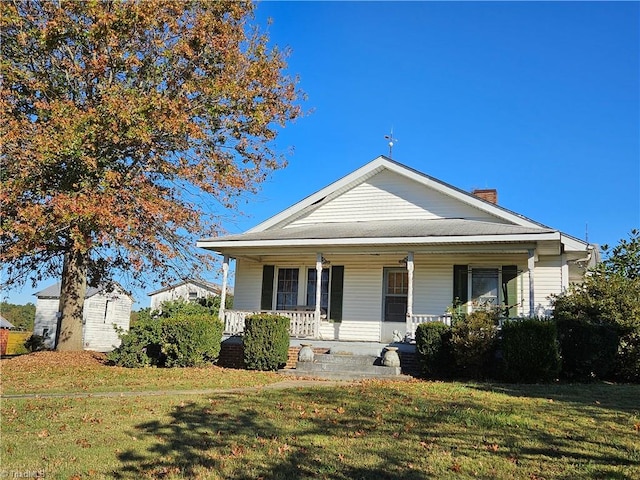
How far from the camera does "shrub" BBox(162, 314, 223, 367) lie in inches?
504

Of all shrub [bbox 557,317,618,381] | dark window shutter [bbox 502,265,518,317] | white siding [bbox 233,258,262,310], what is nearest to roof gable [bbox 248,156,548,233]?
white siding [bbox 233,258,262,310]

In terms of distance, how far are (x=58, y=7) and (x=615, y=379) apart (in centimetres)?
1666

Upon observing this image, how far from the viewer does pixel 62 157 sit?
13.1m

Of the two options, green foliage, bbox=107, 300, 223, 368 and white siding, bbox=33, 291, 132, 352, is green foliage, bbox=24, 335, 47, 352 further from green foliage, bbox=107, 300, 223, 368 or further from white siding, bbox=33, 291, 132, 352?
green foliage, bbox=107, 300, 223, 368

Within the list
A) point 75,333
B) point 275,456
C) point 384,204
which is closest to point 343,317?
point 384,204

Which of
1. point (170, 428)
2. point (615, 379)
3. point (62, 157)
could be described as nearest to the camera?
point (170, 428)

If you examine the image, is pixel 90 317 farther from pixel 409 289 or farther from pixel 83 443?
Result: pixel 83 443

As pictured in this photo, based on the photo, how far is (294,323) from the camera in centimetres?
1548

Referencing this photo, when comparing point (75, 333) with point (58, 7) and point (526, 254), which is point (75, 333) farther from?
point (526, 254)

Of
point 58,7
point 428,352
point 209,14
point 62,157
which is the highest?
point 209,14

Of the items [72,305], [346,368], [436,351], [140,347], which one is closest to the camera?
[436,351]

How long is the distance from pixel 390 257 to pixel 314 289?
284cm

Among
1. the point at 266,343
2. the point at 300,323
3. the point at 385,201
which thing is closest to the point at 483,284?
the point at 385,201

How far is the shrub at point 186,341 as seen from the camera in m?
12.8
